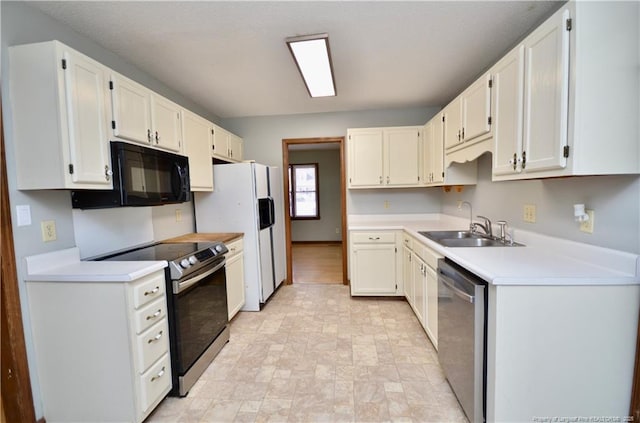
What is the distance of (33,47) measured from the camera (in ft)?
4.76

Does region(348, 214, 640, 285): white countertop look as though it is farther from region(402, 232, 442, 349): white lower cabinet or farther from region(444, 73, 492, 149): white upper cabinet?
region(444, 73, 492, 149): white upper cabinet

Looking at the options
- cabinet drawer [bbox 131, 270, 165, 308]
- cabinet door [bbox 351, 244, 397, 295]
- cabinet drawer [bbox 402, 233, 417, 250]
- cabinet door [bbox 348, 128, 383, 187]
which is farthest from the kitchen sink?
cabinet drawer [bbox 131, 270, 165, 308]

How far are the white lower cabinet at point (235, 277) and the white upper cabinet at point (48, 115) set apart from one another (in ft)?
4.86

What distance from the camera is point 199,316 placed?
2.08 meters

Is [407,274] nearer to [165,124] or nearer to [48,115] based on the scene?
[165,124]

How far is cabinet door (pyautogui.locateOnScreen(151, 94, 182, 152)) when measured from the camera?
84.7 inches

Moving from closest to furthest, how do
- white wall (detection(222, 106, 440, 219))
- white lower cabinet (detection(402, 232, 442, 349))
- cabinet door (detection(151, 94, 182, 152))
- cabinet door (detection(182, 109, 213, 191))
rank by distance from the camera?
1. cabinet door (detection(151, 94, 182, 152))
2. white lower cabinet (detection(402, 232, 442, 349))
3. cabinet door (detection(182, 109, 213, 191))
4. white wall (detection(222, 106, 440, 219))

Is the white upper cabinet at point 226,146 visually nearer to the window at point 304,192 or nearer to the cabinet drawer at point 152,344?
the cabinet drawer at point 152,344

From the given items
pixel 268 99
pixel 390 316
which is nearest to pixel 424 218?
pixel 390 316

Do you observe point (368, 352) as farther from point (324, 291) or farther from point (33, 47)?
point (33, 47)

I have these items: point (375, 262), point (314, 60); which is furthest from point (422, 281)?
point (314, 60)

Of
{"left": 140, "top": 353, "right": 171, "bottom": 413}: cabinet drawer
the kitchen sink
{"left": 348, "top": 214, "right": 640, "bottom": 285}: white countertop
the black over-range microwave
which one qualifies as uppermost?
the black over-range microwave

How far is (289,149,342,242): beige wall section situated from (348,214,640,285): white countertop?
5.05 meters

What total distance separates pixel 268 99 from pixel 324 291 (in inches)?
97.5
